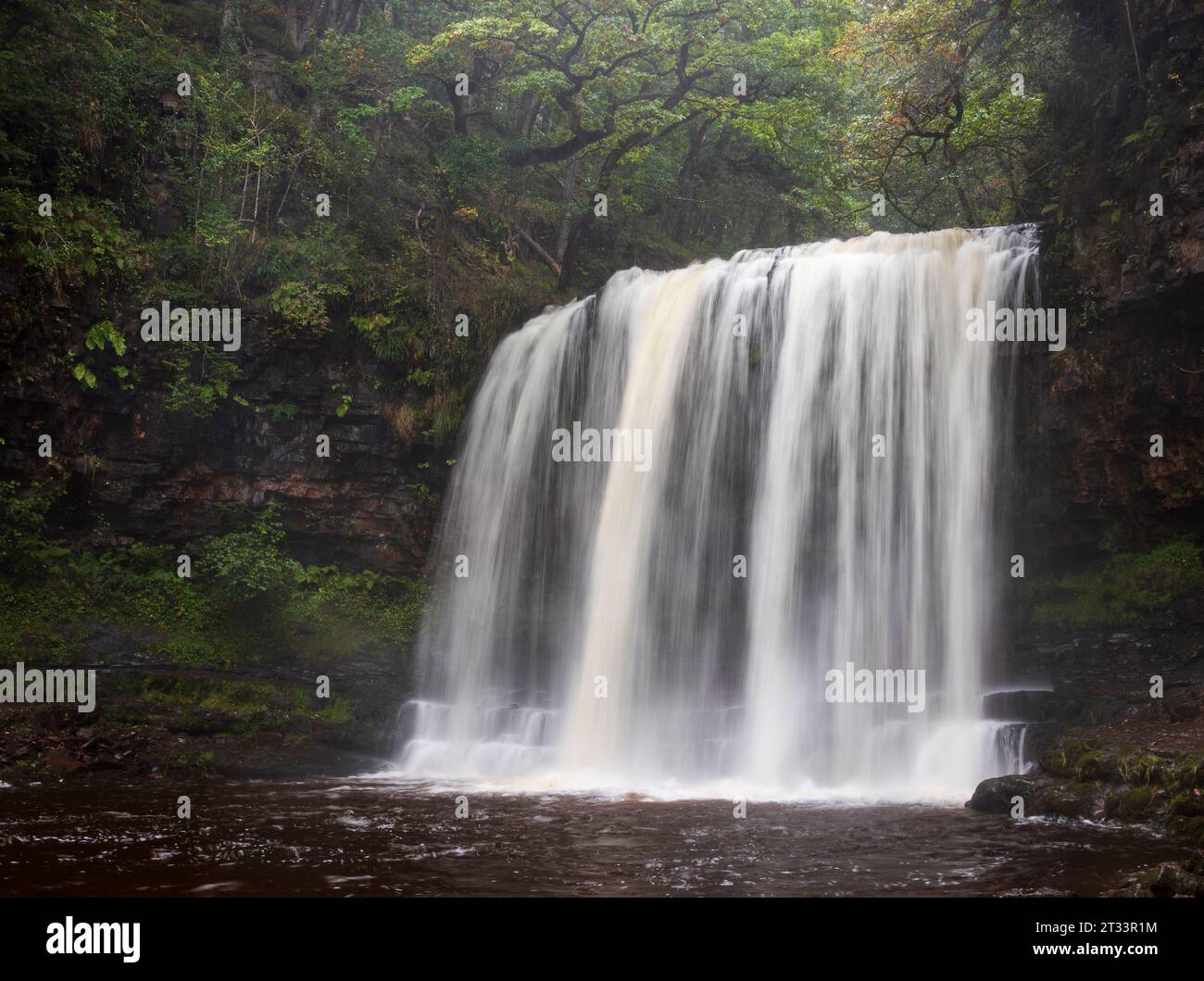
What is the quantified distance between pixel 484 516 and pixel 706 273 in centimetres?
551

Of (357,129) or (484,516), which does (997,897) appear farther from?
(357,129)

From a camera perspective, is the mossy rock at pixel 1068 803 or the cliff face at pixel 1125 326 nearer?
the mossy rock at pixel 1068 803

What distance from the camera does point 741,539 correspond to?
48.4 ft

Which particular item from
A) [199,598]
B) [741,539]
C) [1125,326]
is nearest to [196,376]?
[199,598]

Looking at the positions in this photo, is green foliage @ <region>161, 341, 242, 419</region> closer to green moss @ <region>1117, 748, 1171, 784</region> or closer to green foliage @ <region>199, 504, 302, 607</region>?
green foliage @ <region>199, 504, 302, 607</region>

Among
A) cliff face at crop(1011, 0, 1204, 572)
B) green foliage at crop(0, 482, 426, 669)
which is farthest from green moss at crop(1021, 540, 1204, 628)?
green foliage at crop(0, 482, 426, 669)

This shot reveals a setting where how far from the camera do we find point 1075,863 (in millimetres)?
7512

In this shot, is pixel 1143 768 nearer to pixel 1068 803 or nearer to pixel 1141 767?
pixel 1141 767

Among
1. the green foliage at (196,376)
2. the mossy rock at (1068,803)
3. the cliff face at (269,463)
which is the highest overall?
the green foliage at (196,376)

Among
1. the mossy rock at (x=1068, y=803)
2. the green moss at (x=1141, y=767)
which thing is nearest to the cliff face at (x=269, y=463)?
the mossy rock at (x=1068, y=803)

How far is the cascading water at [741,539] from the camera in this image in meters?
13.2

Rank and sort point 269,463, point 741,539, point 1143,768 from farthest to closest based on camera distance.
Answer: point 269,463 < point 741,539 < point 1143,768

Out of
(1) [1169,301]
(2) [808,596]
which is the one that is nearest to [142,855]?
(2) [808,596]

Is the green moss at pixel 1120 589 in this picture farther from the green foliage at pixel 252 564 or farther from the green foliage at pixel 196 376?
the green foliage at pixel 196 376
